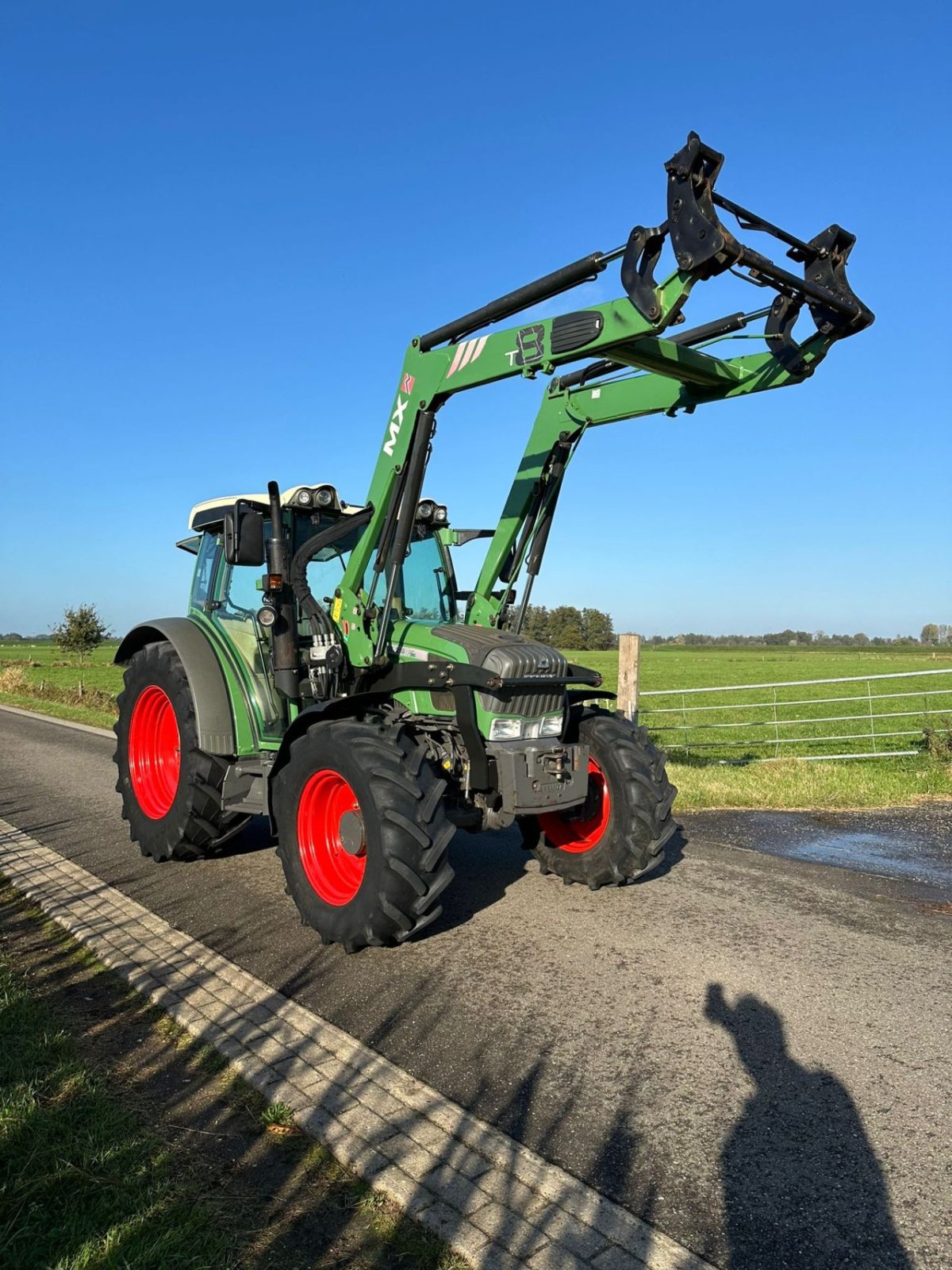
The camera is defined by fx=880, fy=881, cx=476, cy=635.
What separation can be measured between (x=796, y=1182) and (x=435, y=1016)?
5.27 ft

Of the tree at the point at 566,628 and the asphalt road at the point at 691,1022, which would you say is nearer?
the asphalt road at the point at 691,1022

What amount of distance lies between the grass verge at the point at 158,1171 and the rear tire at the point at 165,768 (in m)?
2.38

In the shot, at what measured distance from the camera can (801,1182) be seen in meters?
2.62

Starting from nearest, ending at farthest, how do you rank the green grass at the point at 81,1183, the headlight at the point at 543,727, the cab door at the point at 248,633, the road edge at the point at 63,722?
the green grass at the point at 81,1183
the headlight at the point at 543,727
the cab door at the point at 248,633
the road edge at the point at 63,722

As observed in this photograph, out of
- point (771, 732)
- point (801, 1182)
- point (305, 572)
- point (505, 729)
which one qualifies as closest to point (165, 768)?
point (305, 572)

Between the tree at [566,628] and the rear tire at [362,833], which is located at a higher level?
Result: the tree at [566,628]

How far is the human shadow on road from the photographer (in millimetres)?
2332

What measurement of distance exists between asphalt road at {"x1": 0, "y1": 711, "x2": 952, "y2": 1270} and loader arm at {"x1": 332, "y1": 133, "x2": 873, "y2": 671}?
1.80 meters

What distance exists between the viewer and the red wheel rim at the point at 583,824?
18.5 feet

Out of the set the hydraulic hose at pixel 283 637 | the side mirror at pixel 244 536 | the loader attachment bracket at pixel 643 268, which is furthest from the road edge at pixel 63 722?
the loader attachment bracket at pixel 643 268

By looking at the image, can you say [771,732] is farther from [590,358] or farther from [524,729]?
[590,358]

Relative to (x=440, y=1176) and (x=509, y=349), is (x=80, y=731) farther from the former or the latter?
(x=440, y=1176)

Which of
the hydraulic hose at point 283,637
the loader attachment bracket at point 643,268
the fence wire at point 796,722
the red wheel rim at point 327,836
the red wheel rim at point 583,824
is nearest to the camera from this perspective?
the loader attachment bracket at point 643,268

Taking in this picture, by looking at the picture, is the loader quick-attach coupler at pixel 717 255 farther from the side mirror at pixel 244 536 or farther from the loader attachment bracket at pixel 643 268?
the side mirror at pixel 244 536
